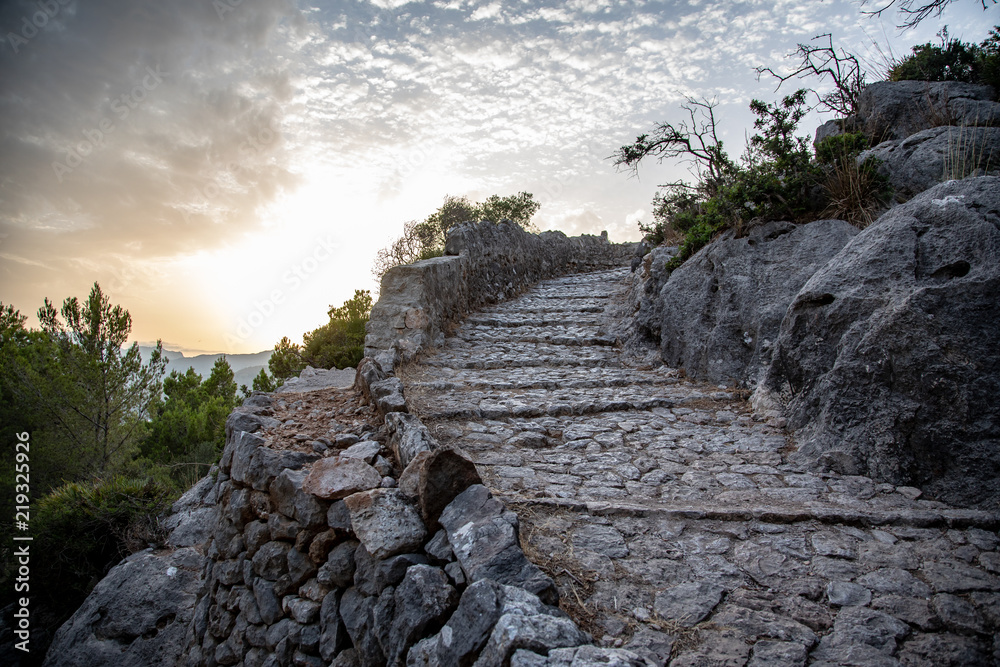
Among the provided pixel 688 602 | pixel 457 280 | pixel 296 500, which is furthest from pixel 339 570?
pixel 457 280

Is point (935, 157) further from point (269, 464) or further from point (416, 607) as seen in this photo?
point (269, 464)

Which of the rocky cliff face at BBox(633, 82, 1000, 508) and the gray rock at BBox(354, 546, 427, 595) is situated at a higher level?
the rocky cliff face at BBox(633, 82, 1000, 508)

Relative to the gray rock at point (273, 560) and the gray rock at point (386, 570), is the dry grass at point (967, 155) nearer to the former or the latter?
the gray rock at point (386, 570)

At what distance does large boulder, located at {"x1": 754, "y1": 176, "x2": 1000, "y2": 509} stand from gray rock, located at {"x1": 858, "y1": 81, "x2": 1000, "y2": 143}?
3894 mm

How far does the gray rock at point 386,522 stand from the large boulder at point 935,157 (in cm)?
589

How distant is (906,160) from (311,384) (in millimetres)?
7996

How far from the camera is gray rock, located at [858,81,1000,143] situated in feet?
21.8

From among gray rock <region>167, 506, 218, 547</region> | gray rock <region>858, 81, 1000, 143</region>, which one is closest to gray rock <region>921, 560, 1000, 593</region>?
gray rock <region>858, 81, 1000, 143</region>

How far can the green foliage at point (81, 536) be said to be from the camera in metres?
7.40

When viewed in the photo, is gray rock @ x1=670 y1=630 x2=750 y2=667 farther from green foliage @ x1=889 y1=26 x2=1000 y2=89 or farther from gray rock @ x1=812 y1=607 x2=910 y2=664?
green foliage @ x1=889 y1=26 x2=1000 y2=89

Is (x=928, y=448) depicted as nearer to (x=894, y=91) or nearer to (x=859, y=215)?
(x=859, y=215)

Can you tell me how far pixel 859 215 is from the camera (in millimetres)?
5316

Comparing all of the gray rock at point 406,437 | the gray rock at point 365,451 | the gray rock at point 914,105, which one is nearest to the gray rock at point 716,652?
the gray rock at point 406,437

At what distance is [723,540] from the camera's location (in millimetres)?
Result: 2729
